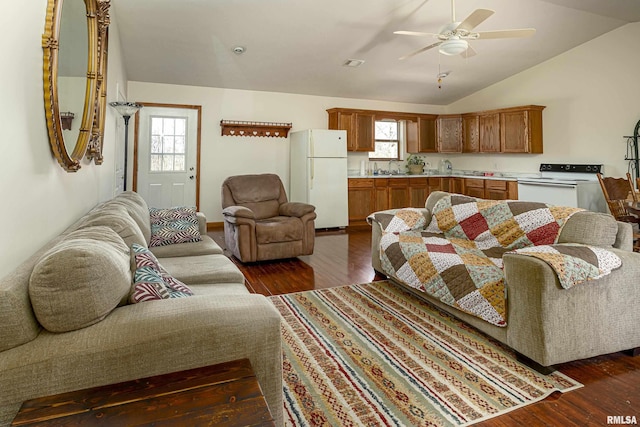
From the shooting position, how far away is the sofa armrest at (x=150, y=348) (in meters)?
0.98

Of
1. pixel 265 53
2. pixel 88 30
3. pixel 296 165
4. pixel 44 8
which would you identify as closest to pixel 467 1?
pixel 265 53

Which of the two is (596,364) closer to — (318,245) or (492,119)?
(318,245)

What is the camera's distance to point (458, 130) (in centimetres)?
746

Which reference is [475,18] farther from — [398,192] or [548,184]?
[398,192]

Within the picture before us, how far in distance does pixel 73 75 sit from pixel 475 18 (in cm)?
311

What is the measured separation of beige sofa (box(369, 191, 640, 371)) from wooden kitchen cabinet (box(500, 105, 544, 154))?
191 inches

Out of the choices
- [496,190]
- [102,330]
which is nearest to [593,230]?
[102,330]

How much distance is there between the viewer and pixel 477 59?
5.79 m

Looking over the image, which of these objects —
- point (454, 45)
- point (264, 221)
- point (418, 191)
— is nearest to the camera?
point (454, 45)

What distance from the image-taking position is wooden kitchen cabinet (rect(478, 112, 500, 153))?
673cm

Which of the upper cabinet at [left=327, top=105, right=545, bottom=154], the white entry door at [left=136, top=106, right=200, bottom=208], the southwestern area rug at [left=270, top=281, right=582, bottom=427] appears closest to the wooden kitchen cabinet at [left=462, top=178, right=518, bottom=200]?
the upper cabinet at [left=327, top=105, right=545, bottom=154]

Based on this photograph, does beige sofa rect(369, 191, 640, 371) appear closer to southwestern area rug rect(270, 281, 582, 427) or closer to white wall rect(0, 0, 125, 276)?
southwestern area rug rect(270, 281, 582, 427)

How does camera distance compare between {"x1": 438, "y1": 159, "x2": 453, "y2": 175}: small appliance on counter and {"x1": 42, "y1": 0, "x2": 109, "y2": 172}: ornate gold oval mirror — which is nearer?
{"x1": 42, "y1": 0, "x2": 109, "y2": 172}: ornate gold oval mirror

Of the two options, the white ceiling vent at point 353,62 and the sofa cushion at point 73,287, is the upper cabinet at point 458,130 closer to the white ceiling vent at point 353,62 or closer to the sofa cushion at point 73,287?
the white ceiling vent at point 353,62
